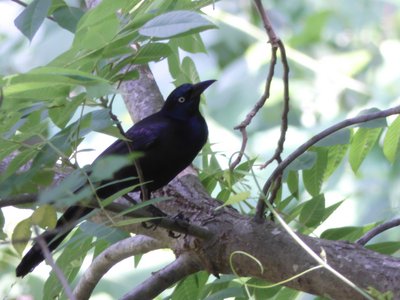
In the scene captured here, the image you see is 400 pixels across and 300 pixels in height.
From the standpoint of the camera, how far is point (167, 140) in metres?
2.99

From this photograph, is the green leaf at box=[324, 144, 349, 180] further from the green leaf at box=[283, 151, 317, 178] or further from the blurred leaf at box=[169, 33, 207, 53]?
the blurred leaf at box=[169, 33, 207, 53]

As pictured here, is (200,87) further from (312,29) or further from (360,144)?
(312,29)

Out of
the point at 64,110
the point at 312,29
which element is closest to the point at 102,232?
the point at 64,110

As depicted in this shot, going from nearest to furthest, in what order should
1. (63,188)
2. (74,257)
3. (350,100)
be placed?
(63,188) < (74,257) < (350,100)

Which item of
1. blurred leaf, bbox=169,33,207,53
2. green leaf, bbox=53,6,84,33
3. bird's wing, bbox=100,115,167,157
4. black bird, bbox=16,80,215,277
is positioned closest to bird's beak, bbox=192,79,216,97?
black bird, bbox=16,80,215,277

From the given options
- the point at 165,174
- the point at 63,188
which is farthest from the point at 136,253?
the point at 63,188

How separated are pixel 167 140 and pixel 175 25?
1.23m

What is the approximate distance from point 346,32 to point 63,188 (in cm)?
599

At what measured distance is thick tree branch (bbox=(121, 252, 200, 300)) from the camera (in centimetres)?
239

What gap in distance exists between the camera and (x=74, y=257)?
7.69 ft

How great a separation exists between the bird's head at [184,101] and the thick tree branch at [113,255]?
1.91 ft

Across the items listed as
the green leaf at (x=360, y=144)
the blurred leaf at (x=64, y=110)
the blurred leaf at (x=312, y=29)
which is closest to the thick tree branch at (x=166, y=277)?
the green leaf at (x=360, y=144)

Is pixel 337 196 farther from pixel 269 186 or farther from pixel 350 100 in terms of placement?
pixel 269 186

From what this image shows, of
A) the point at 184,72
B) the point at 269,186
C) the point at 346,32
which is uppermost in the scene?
the point at 346,32
